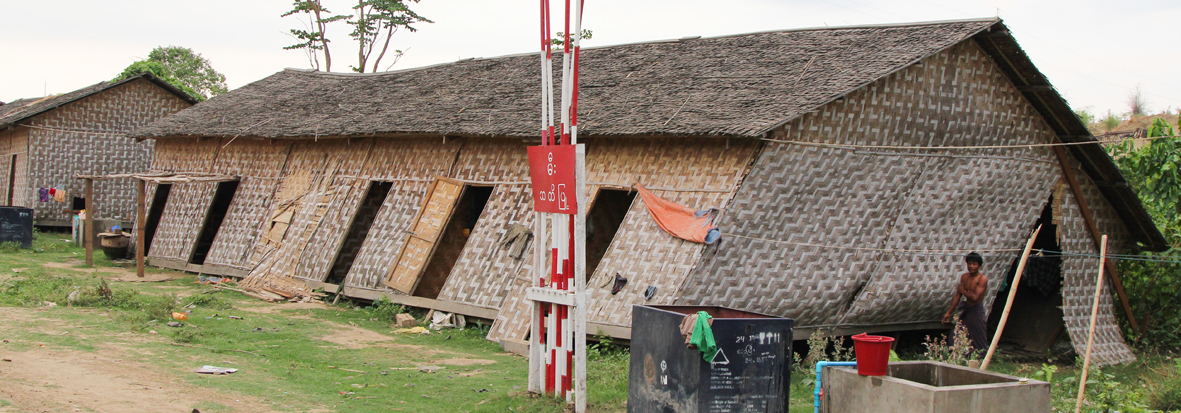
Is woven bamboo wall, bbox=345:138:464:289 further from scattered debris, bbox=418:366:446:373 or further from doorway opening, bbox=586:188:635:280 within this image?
scattered debris, bbox=418:366:446:373

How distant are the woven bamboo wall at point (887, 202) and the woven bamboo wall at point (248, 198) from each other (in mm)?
9191

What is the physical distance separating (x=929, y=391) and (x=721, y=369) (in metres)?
1.20

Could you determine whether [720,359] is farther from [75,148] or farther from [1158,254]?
[75,148]

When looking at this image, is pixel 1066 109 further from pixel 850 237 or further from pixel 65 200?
pixel 65 200

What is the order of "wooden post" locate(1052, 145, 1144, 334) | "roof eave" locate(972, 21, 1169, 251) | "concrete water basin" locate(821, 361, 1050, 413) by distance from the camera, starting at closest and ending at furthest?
"concrete water basin" locate(821, 361, 1050, 413) → "roof eave" locate(972, 21, 1169, 251) → "wooden post" locate(1052, 145, 1144, 334)

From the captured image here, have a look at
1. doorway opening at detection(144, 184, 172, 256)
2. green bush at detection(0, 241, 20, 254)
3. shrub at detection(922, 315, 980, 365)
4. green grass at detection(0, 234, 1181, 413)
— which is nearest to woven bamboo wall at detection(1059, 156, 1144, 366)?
green grass at detection(0, 234, 1181, 413)

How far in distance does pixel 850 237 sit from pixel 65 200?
19.8 meters

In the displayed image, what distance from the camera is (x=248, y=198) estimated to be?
54.5 feet

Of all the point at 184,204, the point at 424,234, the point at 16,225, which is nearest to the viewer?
the point at 424,234

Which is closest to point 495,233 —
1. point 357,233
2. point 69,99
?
point 357,233

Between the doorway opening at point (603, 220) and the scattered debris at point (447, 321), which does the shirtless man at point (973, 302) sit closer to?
the doorway opening at point (603, 220)

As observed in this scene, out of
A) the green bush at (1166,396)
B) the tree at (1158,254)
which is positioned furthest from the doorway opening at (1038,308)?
Answer: the green bush at (1166,396)

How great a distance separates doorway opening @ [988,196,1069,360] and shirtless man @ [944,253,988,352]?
89.9 inches

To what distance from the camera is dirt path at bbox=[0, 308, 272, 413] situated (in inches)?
261
